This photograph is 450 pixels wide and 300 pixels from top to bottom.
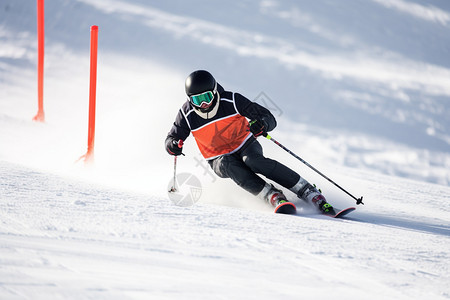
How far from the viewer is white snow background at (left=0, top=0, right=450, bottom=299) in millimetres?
1939

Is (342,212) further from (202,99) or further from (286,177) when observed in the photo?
(202,99)

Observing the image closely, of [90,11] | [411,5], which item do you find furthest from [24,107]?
[411,5]

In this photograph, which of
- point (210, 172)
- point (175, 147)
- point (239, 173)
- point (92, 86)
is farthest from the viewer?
point (92, 86)

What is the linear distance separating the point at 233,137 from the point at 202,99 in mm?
388

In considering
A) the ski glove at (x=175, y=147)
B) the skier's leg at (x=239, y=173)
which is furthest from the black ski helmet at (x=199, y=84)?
the skier's leg at (x=239, y=173)

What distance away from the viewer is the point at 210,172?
12.9ft

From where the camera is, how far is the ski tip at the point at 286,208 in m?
3.06

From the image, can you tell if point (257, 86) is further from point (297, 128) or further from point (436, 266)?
point (436, 266)

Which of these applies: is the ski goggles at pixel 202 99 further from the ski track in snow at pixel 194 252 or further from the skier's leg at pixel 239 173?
the ski track in snow at pixel 194 252

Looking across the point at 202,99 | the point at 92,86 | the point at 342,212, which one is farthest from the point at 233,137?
the point at 92,86

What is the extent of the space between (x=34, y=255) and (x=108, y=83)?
8.59 meters

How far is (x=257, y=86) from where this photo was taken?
A: 449 inches

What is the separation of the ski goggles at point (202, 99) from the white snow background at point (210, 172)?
0.55m

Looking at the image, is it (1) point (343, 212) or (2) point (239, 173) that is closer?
(1) point (343, 212)
